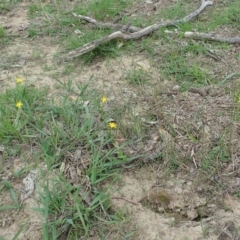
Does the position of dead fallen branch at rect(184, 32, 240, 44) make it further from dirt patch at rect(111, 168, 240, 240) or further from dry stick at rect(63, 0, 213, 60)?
dirt patch at rect(111, 168, 240, 240)

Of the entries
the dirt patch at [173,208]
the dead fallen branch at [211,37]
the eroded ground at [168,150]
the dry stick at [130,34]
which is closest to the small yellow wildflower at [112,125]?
the eroded ground at [168,150]

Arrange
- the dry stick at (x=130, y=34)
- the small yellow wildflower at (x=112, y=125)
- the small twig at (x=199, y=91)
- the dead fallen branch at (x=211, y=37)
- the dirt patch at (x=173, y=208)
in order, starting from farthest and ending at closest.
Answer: the dead fallen branch at (x=211, y=37), the dry stick at (x=130, y=34), the small twig at (x=199, y=91), the small yellow wildflower at (x=112, y=125), the dirt patch at (x=173, y=208)

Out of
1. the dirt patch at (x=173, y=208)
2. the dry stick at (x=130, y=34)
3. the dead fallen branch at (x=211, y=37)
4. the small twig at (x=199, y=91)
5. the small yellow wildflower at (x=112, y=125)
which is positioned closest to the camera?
the dirt patch at (x=173, y=208)

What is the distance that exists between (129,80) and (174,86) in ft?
1.13

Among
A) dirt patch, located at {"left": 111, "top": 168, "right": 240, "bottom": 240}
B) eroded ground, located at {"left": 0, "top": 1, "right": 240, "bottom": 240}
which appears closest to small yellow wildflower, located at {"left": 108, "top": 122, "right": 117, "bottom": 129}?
eroded ground, located at {"left": 0, "top": 1, "right": 240, "bottom": 240}

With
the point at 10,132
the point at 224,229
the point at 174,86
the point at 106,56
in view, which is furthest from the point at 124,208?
the point at 106,56

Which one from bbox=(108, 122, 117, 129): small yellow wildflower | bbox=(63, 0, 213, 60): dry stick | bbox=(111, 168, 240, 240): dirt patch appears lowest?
→ bbox=(111, 168, 240, 240): dirt patch

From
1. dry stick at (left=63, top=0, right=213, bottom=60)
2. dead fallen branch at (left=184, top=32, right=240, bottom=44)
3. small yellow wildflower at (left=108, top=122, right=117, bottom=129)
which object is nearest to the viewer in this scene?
small yellow wildflower at (left=108, top=122, right=117, bottom=129)

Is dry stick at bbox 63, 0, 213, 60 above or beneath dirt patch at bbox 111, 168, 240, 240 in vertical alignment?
above

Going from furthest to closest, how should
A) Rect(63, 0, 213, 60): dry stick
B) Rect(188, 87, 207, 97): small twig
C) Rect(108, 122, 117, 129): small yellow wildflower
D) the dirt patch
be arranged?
Rect(63, 0, 213, 60): dry stick < Rect(188, 87, 207, 97): small twig < Rect(108, 122, 117, 129): small yellow wildflower < the dirt patch

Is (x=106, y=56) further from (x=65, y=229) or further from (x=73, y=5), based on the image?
(x=65, y=229)

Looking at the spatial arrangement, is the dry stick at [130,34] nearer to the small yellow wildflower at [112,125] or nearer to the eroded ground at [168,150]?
the eroded ground at [168,150]

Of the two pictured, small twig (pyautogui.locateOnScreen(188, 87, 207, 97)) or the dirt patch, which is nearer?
the dirt patch

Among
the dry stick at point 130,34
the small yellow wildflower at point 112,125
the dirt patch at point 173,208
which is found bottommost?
the dirt patch at point 173,208
